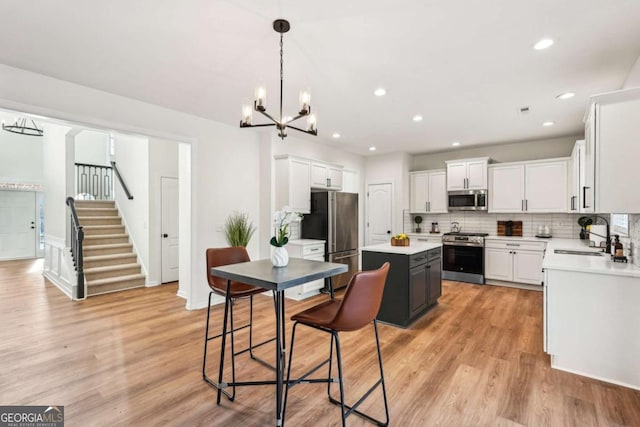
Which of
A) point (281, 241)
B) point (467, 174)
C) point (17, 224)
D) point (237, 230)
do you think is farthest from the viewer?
point (17, 224)

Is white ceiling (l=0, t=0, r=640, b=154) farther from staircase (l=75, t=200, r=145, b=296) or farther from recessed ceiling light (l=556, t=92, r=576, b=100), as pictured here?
staircase (l=75, t=200, r=145, b=296)

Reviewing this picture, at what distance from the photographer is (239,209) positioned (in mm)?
4863

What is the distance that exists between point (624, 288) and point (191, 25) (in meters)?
3.83

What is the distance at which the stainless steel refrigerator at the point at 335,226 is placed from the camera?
201 inches

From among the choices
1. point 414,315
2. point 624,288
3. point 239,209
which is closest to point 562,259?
point 624,288

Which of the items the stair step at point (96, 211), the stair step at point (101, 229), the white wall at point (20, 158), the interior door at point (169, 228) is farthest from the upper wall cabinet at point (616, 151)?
the white wall at point (20, 158)

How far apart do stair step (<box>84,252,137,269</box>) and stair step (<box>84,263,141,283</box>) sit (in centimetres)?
10

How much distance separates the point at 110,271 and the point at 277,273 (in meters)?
4.93

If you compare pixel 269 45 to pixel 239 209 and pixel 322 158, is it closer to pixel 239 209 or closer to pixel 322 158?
pixel 239 209

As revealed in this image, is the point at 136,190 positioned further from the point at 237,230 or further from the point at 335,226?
the point at 335,226

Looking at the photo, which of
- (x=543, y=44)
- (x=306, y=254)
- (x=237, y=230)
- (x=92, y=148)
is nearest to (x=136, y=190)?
(x=237, y=230)

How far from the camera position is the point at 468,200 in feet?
19.8

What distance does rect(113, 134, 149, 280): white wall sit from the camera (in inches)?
227

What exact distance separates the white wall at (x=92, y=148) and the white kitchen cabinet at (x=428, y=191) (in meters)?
8.02
